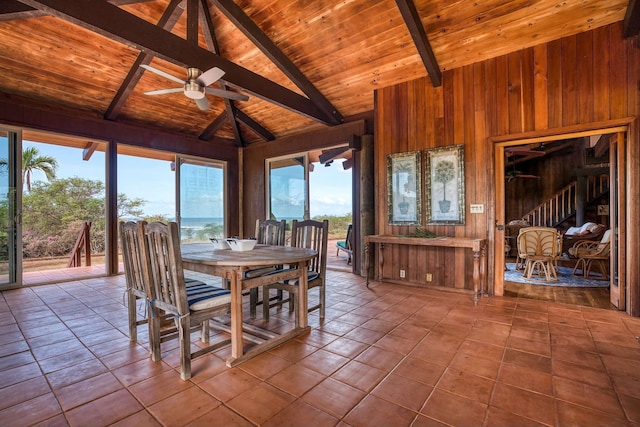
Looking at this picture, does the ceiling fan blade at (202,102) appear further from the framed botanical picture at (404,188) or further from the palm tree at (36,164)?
the palm tree at (36,164)

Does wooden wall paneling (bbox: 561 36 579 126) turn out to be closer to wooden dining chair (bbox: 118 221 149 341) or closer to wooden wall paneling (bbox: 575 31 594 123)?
wooden wall paneling (bbox: 575 31 594 123)

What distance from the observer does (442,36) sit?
3615 mm

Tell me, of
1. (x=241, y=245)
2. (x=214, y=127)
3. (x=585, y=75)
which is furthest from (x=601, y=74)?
(x=214, y=127)

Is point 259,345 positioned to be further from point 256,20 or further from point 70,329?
point 256,20

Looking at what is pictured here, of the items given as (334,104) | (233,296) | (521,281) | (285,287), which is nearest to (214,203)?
(334,104)

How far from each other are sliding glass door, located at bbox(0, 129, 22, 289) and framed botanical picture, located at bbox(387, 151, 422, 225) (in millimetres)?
5563

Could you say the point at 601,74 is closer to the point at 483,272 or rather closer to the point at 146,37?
the point at 483,272

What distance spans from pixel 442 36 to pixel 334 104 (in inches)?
80.4

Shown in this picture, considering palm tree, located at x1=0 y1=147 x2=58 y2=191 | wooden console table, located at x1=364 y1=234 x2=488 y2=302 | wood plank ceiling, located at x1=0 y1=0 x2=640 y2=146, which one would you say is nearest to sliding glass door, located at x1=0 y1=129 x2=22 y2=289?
wood plank ceiling, located at x1=0 y1=0 x2=640 y2=146

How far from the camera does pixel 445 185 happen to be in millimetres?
4168

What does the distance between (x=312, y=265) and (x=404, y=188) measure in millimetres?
2094

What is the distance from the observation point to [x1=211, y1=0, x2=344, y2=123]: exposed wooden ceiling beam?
3.55m

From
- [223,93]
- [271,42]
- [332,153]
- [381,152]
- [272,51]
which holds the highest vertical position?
[271,42]

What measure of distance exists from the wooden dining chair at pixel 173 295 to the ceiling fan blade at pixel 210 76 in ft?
6.29
